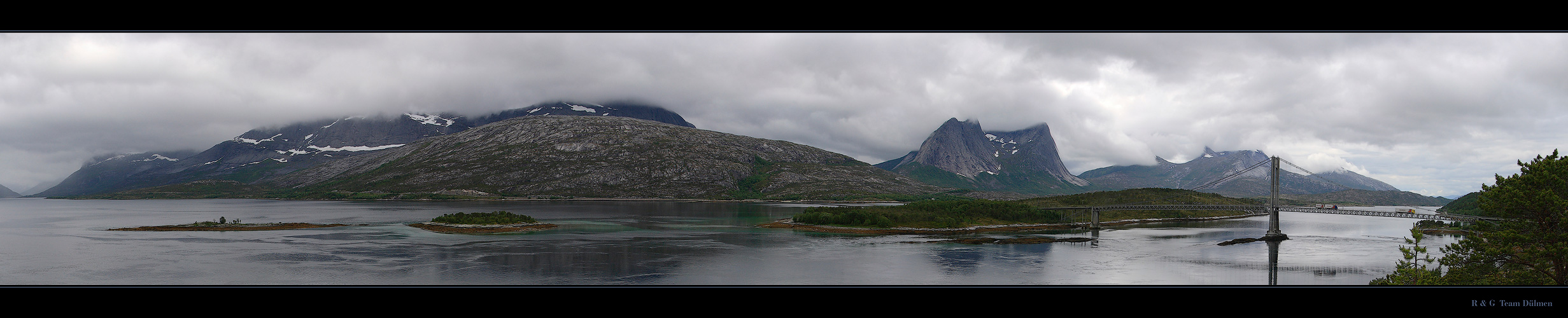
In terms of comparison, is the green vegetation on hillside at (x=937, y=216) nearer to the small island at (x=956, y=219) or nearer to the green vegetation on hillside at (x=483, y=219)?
the small island at (x=956, y=219)

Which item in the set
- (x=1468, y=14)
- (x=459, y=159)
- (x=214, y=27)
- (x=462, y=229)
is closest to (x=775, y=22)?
(x=214, y=27)

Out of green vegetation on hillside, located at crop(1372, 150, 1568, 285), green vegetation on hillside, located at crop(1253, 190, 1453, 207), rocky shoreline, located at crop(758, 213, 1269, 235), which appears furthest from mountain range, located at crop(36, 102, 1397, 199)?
green vegetation on hillside, located at crop(1372, 150, 1568, 285)

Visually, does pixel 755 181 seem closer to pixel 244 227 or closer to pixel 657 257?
pixel 244 227

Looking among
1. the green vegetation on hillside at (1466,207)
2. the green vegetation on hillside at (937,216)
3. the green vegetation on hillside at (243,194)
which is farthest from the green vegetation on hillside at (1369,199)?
the green vegetation on hillside at (243,194)

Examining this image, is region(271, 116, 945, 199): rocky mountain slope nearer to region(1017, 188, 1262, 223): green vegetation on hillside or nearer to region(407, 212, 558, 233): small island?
region(1017, 188, 1262, 223): green vegetation on hillside

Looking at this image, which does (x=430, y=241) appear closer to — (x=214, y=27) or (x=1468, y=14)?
(x=214, y=27)

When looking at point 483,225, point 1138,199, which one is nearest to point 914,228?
point 483,225
